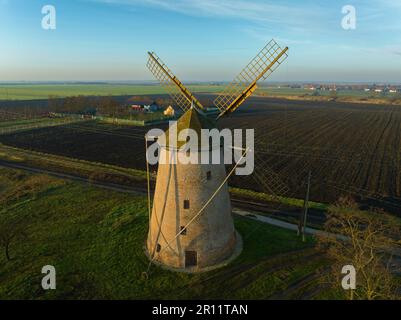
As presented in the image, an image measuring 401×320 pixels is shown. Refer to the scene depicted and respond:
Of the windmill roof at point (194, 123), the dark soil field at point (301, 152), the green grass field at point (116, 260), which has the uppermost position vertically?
the windmill roof at point (194, 123)

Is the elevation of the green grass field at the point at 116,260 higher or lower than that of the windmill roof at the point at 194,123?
lower

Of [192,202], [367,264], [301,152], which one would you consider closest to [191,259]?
[192,202]

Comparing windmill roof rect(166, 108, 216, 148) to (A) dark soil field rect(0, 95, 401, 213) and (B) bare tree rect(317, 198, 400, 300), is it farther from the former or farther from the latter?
(B) bare tree rect(317, 198, 400, 300)

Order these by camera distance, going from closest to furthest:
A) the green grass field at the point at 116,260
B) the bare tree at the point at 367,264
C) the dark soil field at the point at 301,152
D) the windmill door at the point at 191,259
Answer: the bare tree at the point at 367,264 < the green grass field at the point at 116,260 < the windmill door at the point at 191,259 < the dark soil field at the point at 301,152

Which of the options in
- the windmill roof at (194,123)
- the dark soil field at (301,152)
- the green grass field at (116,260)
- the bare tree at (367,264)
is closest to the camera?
the bare tree at (367,264)

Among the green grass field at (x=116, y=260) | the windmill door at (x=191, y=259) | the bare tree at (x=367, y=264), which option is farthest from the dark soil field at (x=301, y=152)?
the windmill door at (x=191, y=259)

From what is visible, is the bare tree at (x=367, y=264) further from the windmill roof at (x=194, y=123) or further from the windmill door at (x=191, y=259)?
Result: the windmill roof at (x=194, y=123)
